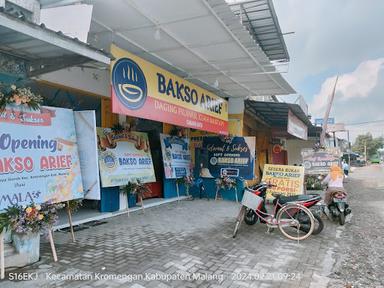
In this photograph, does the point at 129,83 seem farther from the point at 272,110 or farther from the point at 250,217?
the point at 272,110

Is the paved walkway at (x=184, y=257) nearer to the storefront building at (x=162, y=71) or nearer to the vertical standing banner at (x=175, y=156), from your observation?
the storefront building at (x=162, y=71)

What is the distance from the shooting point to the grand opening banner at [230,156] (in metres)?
9.57

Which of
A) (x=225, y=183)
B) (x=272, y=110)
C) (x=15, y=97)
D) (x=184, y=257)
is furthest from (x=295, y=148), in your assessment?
(x=15, y=97)

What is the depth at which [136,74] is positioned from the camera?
205 inches

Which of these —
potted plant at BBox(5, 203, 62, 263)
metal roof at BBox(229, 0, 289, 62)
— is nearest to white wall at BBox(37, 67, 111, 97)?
potted plant at BBox(5, 203, 62, 263)

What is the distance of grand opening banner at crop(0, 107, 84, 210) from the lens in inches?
143

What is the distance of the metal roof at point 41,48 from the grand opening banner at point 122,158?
2510 mm

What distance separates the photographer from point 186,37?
17.6ft

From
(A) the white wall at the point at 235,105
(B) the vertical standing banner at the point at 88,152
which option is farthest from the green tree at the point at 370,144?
(B) the vertical standing banner at the point at 88,152

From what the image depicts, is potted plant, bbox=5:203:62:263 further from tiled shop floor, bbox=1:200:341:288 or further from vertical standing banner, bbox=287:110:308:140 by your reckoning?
vertical standing banner, bbox=287:110:308:140

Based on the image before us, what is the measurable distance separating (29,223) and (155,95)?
2.95 metres

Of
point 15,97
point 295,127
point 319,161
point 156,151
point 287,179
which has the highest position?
point 295,127

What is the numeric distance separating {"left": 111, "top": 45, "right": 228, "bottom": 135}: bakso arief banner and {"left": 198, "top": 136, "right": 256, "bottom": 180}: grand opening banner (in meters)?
1.92

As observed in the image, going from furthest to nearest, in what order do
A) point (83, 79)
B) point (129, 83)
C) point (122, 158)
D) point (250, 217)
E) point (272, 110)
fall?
point (272, 110)
point (122, 158)
point (250, 217)
point (83, 79)
point (129, 83)
